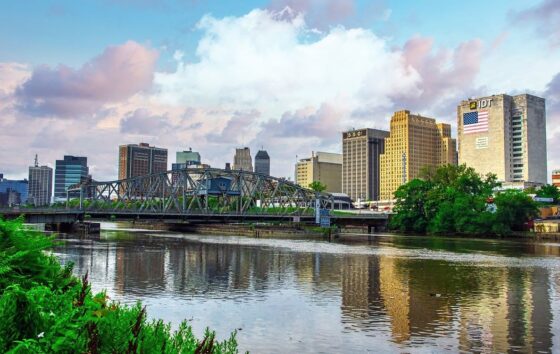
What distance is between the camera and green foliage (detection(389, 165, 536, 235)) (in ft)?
505

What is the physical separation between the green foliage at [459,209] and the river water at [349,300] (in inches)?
3309

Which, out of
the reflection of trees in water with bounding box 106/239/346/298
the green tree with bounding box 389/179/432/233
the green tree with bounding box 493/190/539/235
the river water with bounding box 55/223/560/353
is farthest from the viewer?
the green tree with bounding box 389/179/432/233

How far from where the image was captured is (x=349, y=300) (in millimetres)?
41062

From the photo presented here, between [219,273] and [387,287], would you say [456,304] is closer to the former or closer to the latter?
[387,287]

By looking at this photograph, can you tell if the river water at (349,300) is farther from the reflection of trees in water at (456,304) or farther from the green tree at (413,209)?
the green tree at (413,209)

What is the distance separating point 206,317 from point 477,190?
6757 inches

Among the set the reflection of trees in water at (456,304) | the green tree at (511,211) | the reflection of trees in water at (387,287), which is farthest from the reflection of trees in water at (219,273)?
the green tree at (511,211)

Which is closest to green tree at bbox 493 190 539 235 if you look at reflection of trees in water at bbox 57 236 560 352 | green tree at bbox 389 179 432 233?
green tree at bbox 389 179 432 233

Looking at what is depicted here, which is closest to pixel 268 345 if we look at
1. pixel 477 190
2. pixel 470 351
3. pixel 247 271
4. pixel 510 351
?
pixel 470 351

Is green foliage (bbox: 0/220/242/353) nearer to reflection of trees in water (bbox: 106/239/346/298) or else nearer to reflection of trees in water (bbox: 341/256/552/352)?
reflection of trees in water (bbox: 341/256/552/352)

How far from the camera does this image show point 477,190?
18938 cm

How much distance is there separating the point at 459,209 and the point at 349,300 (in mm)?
130665

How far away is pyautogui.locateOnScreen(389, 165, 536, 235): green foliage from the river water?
84.1 metres

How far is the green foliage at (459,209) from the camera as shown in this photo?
153875mm
